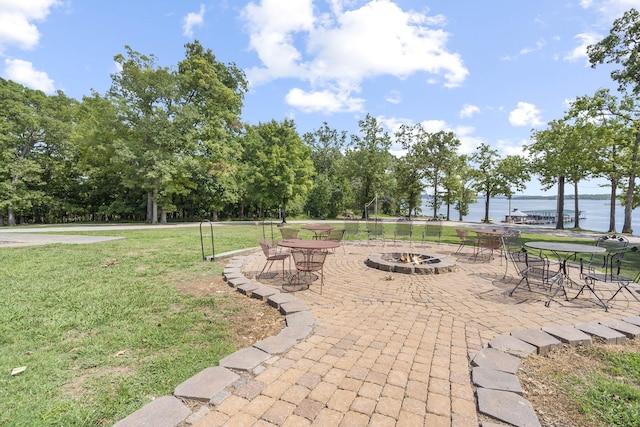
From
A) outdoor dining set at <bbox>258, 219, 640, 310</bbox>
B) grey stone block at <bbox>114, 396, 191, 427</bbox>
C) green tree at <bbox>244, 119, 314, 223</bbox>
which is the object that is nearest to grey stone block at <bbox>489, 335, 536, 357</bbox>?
outdoor dining set at <bbox>258, 219, 640, 310</bbox>

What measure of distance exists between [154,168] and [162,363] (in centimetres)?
1859

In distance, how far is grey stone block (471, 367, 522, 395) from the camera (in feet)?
6.95

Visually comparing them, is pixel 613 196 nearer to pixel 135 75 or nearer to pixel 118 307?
pixel 118 307

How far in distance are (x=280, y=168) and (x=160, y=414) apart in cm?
1683

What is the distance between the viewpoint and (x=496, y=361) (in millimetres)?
2471

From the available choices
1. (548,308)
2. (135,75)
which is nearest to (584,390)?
(548,308)

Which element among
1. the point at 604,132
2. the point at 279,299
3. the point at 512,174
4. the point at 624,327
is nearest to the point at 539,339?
the point at 624,327

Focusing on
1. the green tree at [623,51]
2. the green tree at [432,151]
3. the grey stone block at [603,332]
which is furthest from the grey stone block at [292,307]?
the green tree at [432,151]

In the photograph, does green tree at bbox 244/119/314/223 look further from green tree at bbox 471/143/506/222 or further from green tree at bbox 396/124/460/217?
green tree at bbox 471/143/506/222

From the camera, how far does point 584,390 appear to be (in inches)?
86.5

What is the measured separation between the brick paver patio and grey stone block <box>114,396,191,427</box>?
0.15m

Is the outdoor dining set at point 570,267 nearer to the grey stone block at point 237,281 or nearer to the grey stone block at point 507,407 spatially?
the grey stone block at point 507,407

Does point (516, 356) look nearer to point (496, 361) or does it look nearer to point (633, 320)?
point (496, 361)

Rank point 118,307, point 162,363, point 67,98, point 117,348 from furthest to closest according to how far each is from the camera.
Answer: point 67,98 → point 118,307 → point 117,348 → point 162,363
